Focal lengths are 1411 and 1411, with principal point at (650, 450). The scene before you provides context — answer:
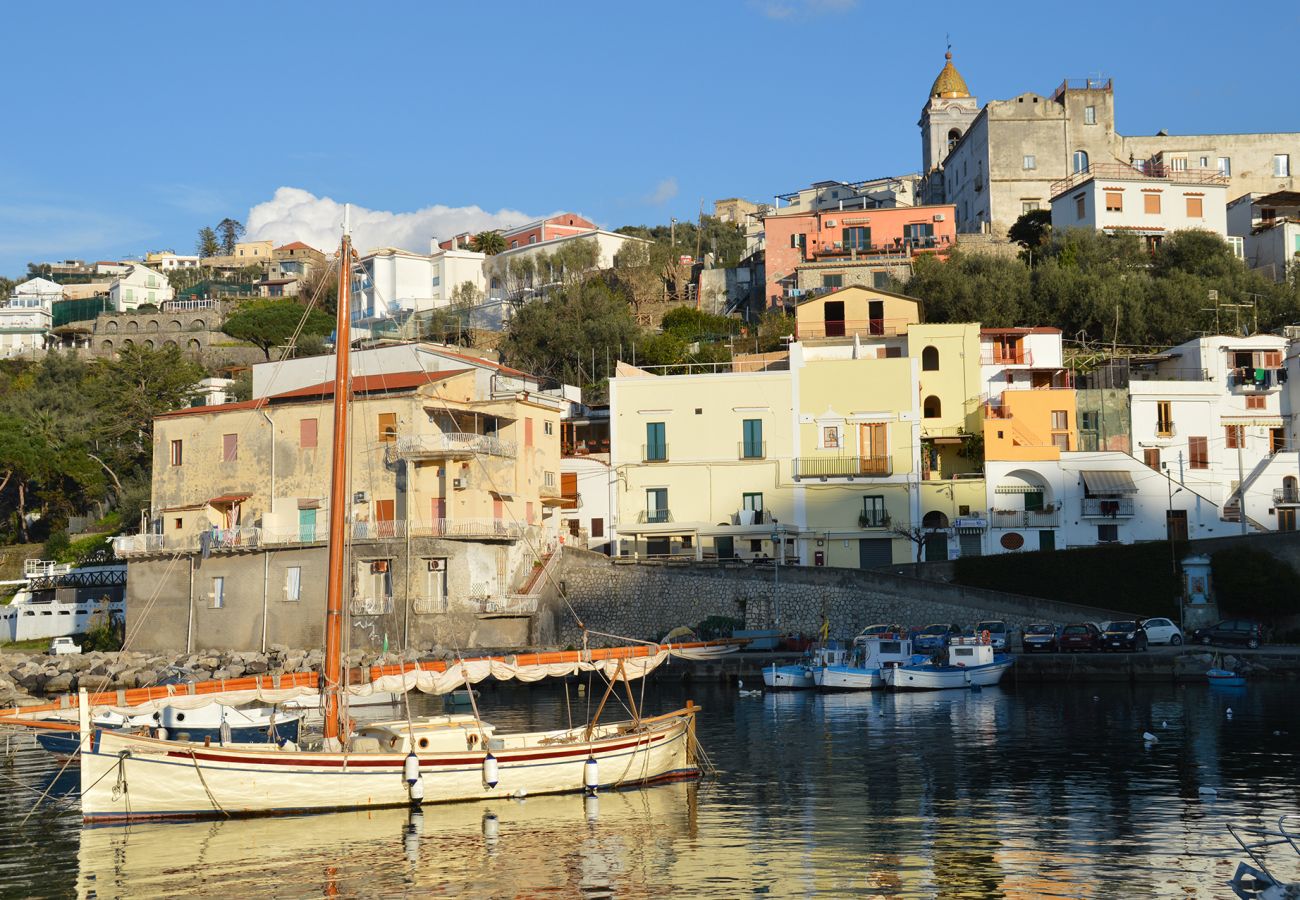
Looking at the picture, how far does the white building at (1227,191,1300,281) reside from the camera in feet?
265

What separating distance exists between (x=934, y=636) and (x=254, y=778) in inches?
1145

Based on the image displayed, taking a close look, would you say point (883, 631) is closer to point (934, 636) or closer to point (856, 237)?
point (934, 636)

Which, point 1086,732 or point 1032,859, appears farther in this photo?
point 1086,732

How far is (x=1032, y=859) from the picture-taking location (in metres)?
22.8

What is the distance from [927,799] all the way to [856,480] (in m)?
33.0

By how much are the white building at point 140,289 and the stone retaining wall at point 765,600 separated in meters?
97.8

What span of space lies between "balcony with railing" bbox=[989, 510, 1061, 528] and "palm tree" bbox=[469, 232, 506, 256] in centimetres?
6514

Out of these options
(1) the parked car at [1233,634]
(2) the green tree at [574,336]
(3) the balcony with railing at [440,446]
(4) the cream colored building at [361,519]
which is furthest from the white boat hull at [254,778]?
(2) the green tree at [574,336]

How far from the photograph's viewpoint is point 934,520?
198 feet

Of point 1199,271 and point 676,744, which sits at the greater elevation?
point 1199,271

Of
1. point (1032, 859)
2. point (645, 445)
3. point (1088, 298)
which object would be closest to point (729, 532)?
point (645, 445)

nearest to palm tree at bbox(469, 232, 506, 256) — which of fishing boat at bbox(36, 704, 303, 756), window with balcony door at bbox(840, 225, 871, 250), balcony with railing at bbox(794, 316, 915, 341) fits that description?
window with balcony door at bbox(840, 225, 871, 250)

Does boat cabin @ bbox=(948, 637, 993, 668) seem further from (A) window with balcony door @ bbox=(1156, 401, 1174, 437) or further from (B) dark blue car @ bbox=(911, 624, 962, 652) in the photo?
(A) window with balcony door @ bbox=(1156, 401, 1174, 437)

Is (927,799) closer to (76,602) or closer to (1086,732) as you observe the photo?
(1086,732)
